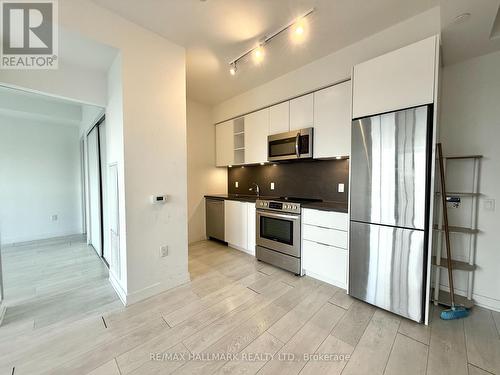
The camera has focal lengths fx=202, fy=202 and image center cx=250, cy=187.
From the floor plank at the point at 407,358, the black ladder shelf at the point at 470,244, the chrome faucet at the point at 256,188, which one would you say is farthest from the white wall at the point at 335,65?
the floor plank at the point at 407,358

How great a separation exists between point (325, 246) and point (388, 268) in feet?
2.19

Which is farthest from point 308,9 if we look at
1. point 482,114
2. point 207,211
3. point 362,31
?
point 207,211

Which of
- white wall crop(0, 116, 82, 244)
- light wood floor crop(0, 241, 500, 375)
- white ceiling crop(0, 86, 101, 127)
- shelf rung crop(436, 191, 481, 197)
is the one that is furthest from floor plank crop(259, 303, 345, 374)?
white wall crop(0, 116, 82, 244)

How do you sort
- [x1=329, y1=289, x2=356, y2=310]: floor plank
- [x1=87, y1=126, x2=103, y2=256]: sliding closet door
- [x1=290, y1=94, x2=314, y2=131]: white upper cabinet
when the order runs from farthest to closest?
[x1=87, y1=126, x2=103, y2=256]: sliding closet door
[x1=290, y1=94, x2=314, y2=131]: white upper cabinet
[x1=329, y1=289, x2=356, y2=310]: floor plank

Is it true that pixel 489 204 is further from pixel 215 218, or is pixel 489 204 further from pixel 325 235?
pixel 215 218

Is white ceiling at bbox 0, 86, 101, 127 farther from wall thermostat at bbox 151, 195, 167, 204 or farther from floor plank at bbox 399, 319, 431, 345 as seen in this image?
floor plank at bbox 399, 319, 431, 345

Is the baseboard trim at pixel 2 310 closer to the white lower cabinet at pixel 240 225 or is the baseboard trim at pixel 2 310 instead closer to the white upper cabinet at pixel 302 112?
the white lower cabinet at pixel 240 225

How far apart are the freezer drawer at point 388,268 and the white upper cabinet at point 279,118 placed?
174 centimetres

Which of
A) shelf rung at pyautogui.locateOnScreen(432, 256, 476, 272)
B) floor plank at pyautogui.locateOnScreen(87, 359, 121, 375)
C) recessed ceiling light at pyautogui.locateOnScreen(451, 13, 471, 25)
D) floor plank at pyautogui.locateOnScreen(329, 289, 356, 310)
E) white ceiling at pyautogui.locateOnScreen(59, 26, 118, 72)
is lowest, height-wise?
floor plank at pyautogui.locateOnScreen(87, 359, 121, 375)

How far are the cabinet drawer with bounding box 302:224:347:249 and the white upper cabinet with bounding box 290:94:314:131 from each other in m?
1.41

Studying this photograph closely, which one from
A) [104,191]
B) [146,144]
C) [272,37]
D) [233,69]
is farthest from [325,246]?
[104,191]

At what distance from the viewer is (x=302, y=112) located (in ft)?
9.48

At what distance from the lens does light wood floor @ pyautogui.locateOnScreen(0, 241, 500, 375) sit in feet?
4.57

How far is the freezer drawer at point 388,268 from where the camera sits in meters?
1.76
